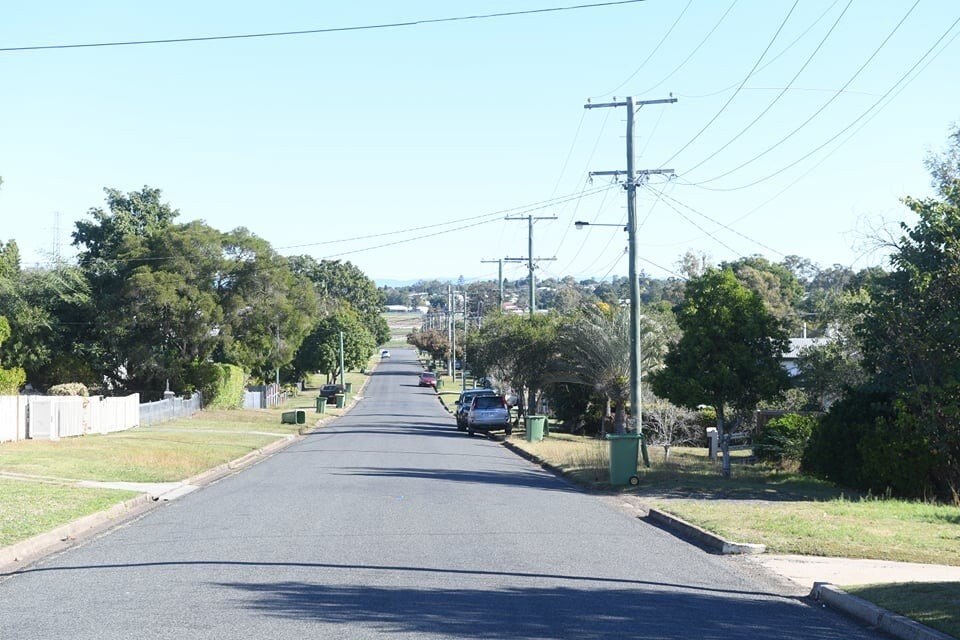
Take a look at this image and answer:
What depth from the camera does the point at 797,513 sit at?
16812 millimetres

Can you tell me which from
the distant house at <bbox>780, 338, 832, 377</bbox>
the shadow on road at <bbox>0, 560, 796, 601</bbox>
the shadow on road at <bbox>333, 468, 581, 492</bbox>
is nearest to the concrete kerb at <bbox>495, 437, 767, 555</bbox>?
the shadow on road at <bbox>0, 560, 796, 601</bbox>

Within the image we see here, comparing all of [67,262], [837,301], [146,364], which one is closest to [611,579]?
[837,301]

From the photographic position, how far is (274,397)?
3275 inches

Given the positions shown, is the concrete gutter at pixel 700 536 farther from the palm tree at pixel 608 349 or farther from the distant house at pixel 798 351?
the palm tree at pixel 608 349

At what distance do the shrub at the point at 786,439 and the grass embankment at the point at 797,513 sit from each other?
205 centimetres

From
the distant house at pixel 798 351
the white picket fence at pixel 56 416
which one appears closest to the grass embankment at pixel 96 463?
the white picket fence at pixel 56 416

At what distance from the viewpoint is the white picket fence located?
33.1 meters

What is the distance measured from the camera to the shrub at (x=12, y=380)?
47.8 metres

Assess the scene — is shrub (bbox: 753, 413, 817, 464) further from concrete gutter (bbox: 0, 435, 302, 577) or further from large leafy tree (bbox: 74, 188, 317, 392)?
large leafy tree (bbox: 74, 188, 317, 392)

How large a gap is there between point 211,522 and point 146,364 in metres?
41.2

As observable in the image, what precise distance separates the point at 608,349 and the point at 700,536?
1080 inches

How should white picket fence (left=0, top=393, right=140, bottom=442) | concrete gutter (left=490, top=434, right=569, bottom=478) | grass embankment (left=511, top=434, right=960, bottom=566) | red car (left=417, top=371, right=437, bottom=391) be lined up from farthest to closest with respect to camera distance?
red car (left=417, top=371, right=437, bottom=391) → white picket fence (left=0, top=393, right=140, bottom=442) → concrete gutter (left=490, top=434, right=569, bottom=478) → grass embankment (left=511, top=434, right=960, bottom=566)

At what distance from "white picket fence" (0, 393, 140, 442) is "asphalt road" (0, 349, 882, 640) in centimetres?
1525

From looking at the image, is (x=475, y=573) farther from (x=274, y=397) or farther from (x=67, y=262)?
(x=274, y=397)
